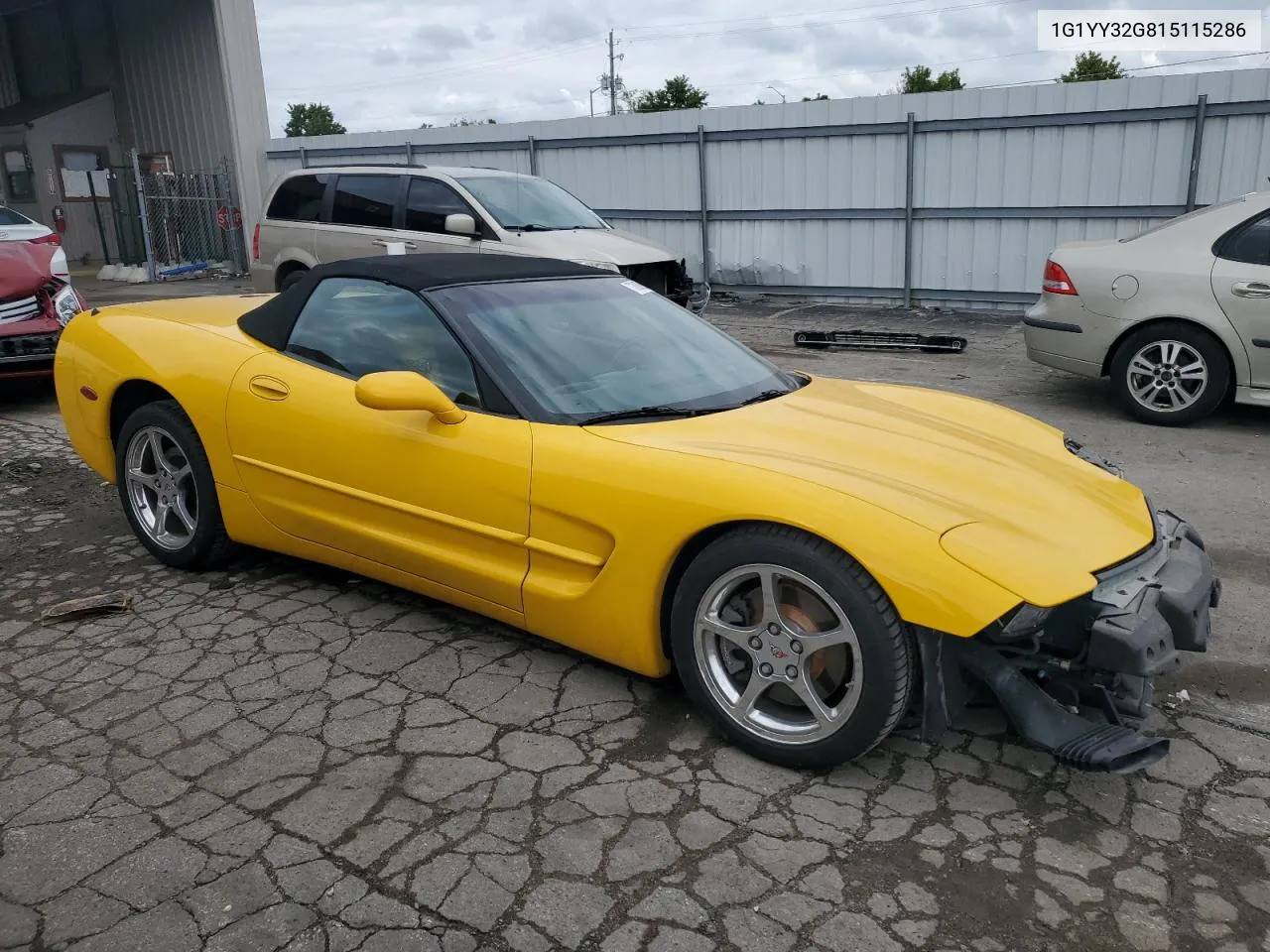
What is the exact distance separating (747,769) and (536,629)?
82 cm

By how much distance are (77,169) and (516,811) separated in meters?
22.2

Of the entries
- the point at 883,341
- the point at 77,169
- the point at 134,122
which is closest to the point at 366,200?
the point at 883,341

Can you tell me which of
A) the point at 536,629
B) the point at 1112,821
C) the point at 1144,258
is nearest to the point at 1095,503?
the point at 1112,821

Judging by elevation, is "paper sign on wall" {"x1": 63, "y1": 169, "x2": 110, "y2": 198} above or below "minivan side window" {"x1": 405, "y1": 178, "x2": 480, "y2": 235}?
above

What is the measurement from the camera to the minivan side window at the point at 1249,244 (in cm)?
613

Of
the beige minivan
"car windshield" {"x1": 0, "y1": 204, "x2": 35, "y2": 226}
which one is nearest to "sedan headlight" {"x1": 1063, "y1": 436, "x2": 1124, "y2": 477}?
the beige minivan

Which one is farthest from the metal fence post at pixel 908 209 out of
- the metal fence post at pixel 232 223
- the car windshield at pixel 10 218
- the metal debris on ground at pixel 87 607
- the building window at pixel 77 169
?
the building window at pixel 77 169

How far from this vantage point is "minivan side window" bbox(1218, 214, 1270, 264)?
6.13 m

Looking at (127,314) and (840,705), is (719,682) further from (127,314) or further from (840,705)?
(127,314)

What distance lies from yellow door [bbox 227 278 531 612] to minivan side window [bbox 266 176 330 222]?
21.4 ft

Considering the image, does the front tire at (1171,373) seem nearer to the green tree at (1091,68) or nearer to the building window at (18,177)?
the building window at (18,177)

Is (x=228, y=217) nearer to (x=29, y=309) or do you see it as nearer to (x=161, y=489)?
(x=29, y=309)

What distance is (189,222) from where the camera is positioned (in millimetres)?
18344

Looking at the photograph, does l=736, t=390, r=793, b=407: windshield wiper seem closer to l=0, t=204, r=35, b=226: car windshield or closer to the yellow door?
the yellow door
